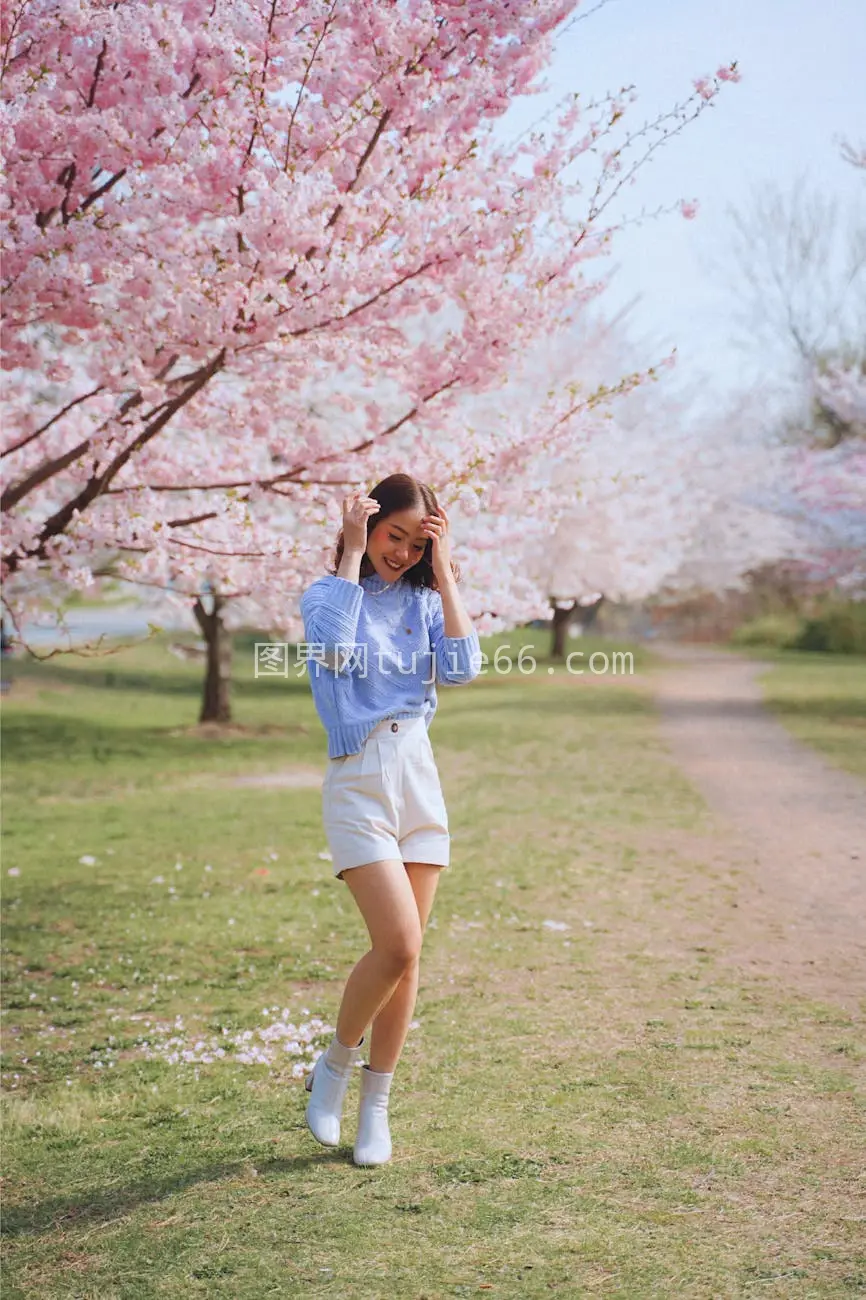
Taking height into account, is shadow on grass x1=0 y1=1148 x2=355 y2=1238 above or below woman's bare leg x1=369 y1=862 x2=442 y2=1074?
below

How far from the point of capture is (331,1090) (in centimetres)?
365

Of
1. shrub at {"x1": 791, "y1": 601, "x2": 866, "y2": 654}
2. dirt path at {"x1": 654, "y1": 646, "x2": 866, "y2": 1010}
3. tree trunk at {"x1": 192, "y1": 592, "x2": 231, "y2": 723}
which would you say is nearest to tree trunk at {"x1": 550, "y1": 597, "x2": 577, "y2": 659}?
shrub at {"x1": 791, "y1": 601, "x2": 866, "y2": 654}

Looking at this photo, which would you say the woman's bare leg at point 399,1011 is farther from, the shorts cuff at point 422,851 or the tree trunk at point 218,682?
the tree trunk at point 218,682

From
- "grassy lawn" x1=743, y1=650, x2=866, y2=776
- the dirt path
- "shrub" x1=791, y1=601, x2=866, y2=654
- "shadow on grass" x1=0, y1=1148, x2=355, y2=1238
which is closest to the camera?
"shadow on grass" x1=0, y1=1148, x2=355, y2=1238

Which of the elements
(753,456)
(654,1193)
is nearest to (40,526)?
(654,1193)

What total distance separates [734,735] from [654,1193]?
1245 centimetres

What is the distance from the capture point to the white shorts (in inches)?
134

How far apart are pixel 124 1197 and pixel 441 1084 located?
118cm

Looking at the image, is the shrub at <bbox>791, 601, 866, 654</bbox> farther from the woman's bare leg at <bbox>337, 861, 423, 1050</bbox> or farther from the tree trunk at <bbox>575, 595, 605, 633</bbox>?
the woman's bare leg at <bbox>337, 861, 423, 1050</bbox>

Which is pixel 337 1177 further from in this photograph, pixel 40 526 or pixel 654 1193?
pixel 40 526

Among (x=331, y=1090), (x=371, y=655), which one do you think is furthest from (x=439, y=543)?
(x=331, y=1090)

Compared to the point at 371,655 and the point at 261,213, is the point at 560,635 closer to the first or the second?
the point at 261,213

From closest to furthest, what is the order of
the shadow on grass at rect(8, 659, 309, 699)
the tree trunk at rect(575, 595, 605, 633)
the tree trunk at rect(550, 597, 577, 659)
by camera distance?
1. the shadow on grass at rect(8, 659, 309, 699)
2. the tree trunk at rect(550, 597, 577, 659)
3. the tree trunk at rect(575, 595, 605, 633)

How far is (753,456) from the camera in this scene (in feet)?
97.5
